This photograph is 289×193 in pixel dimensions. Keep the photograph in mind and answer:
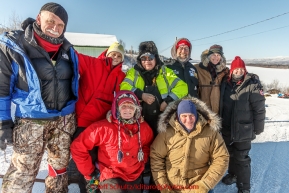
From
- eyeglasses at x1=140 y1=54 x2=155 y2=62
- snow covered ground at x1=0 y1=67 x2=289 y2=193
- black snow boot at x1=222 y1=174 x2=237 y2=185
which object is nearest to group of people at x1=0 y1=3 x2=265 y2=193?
eyeglasses at x1=140 y1=54 x2=155 y2=62

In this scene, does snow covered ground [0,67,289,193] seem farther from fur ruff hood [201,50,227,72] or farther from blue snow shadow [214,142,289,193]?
fur ruff hood [201,50,227,72]

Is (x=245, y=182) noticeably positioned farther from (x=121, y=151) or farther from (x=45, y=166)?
(x=45, y=166)

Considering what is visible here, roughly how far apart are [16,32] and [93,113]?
3.67ft

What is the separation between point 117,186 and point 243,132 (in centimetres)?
173

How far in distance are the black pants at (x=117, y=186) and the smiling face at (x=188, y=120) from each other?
890 mm

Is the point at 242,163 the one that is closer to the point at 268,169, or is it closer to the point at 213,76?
the point at 268,169

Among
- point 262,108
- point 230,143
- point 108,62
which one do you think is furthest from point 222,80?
point 108,62

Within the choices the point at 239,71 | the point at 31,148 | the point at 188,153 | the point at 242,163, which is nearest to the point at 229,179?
the point at 242,163

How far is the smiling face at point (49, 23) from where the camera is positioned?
2.00 m

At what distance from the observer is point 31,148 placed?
211cm

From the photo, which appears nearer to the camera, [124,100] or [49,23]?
[49,23]

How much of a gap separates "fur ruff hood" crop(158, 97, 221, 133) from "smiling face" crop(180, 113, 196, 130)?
0.08m

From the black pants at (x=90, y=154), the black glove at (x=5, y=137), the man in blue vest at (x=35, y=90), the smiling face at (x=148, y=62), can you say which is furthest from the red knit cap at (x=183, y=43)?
the black glove at (x=5, y=137)

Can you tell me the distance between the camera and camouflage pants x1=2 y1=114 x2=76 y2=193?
2.08 metres
